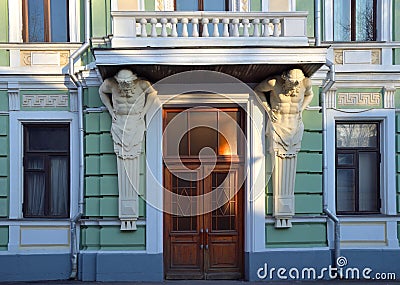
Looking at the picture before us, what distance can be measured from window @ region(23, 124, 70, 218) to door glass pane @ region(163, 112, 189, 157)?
1931mm

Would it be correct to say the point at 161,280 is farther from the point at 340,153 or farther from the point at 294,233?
the point at 340,153

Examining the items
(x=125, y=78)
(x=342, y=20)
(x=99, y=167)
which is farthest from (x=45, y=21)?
(x=342, y=20)

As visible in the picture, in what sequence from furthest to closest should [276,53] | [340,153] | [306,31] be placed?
[340,153] < [306,31] < [276,53]

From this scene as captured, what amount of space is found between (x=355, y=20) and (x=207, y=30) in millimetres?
3112

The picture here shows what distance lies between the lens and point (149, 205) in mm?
9930

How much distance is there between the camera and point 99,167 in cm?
1002

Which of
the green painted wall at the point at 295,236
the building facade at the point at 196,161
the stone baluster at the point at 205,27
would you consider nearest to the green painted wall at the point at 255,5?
the building facade at the point at 196,161

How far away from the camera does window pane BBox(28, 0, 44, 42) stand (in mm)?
10508

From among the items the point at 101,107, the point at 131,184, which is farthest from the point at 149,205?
the point at 101,107

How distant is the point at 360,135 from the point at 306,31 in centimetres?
236

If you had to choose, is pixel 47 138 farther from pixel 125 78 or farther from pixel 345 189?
pixel 345 189

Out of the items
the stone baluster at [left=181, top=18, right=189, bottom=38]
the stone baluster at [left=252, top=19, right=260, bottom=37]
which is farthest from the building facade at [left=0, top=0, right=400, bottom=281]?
the stone baluster at [left=181, top=18, right=189, bottom=38]

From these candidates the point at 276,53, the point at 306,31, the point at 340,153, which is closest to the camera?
the point at 276,53

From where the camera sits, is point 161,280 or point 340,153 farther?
point 340,153
